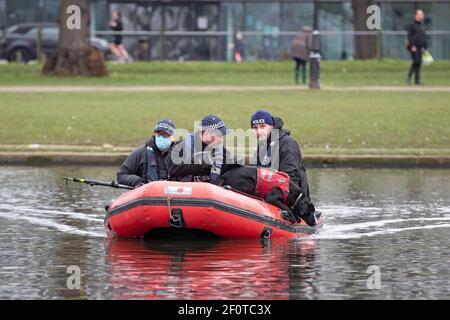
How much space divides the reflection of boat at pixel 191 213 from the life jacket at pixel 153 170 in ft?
2.60

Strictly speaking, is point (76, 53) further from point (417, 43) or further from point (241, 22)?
point (241, 22)

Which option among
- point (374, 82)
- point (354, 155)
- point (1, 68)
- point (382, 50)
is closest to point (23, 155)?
point (354, 155)

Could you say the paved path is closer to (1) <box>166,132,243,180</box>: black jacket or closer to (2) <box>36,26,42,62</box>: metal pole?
(2) <box>36,26,42,62</box>: metal pole

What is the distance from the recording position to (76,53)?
3916 centimetres

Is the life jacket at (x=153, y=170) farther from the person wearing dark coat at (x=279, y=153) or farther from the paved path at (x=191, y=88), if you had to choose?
the paved path at (x=191, y=88)

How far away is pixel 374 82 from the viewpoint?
38938 mm

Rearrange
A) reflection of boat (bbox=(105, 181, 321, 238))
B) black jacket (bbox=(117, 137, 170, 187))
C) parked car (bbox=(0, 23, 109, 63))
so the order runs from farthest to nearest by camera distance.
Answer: parked car (bbox=(0, 23, 109, 63)) < black jacket (bbox=(117, 137, 170, 187)) < reflection of boat (bbox=(105, 181, 321, 238))

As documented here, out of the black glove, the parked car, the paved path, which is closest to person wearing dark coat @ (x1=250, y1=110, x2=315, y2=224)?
the black glove

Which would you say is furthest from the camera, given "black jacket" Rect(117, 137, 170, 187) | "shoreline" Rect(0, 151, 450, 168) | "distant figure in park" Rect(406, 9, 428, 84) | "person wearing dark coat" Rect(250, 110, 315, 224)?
"distant figure in park" Rect(406, 9, 428, 84)

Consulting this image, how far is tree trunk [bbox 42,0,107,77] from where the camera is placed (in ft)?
127

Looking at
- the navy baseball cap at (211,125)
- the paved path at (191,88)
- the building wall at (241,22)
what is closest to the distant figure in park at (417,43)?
the paved path at (191,88)

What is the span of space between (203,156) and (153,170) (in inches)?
33.7

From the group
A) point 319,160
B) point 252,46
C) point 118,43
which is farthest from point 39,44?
point 319,160

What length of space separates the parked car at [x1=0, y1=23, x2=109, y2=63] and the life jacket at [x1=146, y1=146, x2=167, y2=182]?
108 feet
